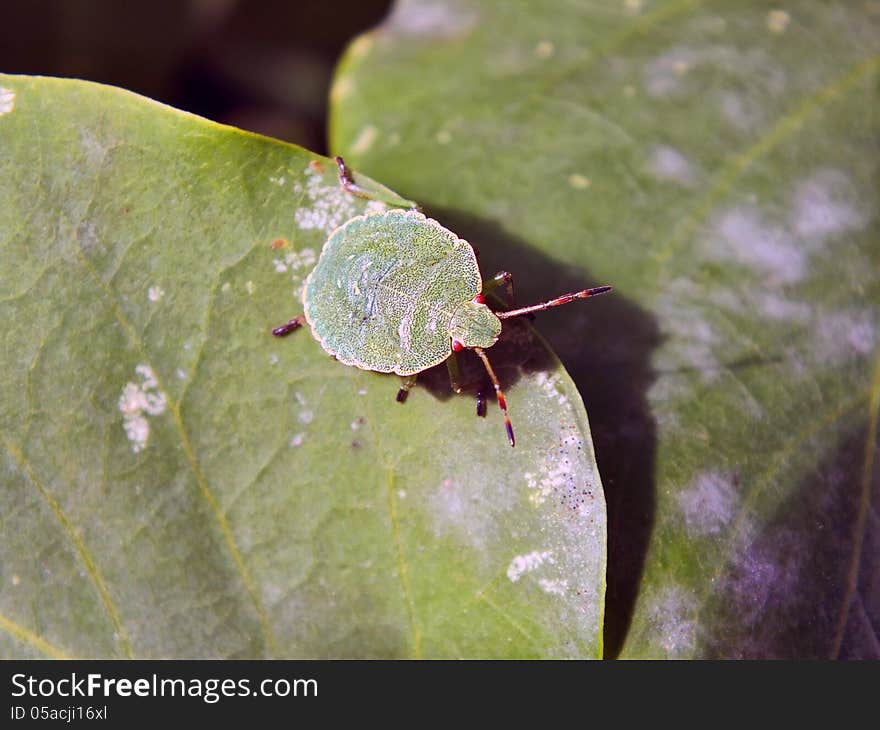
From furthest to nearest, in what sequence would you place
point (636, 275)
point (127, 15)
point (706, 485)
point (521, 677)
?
point (127, 15) < point (636, 275) < point (706, 485) < point (521, 677)

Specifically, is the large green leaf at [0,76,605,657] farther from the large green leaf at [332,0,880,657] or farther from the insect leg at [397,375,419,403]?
the large green leaf at [332,0,880,657]

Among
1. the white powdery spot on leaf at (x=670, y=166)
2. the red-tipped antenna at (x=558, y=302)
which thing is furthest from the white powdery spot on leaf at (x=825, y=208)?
the red-tipped antenna at (x=558, y=302)

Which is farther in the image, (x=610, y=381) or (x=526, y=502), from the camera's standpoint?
(x=610, y=381)

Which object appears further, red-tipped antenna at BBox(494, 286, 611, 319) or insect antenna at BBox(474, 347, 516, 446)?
red-tipped antenna at BBox(494, 286, 611, 319)

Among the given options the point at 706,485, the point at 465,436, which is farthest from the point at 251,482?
the point at 706,485

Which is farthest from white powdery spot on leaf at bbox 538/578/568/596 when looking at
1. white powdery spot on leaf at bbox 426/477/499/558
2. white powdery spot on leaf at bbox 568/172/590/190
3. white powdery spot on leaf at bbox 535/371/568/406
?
white powdery spot on leaf at bbox 568/172/590/190

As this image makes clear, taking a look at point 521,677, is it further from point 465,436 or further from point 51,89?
point 51,89
